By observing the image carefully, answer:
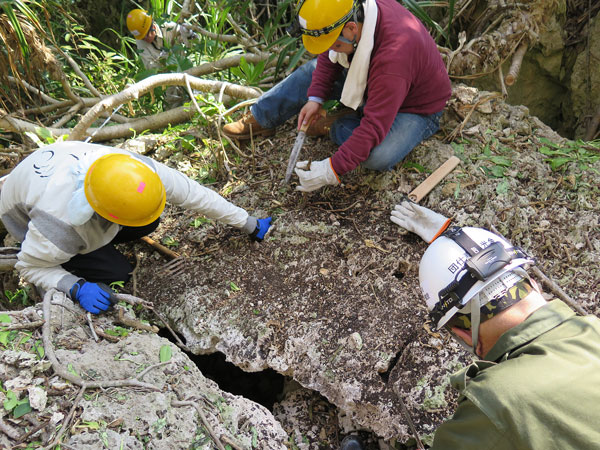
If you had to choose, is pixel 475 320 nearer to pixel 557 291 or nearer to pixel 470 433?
pixel 470 433

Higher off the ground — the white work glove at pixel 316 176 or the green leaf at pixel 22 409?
the white work glove at pixel 316 176

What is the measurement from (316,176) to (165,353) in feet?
3.91

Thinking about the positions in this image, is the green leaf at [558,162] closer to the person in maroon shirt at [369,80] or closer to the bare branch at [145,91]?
the person in maroon shirt at [369,80]

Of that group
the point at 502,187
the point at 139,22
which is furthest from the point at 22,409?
the point at 139,22

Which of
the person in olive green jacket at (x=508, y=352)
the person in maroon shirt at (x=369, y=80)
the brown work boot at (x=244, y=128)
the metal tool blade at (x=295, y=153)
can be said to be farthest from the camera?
the brown work boot at (x=244, y=128)

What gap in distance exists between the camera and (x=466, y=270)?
3.95 feet

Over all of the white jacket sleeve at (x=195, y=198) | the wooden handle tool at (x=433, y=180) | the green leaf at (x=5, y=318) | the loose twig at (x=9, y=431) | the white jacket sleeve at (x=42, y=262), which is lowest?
the white jacket sleeve at (x=42, y=262)

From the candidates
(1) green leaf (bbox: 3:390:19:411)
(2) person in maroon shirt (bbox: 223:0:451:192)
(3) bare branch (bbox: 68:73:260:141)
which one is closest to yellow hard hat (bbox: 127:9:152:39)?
(3) bare branch (bbox: 68:73:260:141)

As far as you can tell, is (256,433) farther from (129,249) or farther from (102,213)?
(129,249)

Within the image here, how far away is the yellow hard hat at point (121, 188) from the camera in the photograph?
1.74 meters

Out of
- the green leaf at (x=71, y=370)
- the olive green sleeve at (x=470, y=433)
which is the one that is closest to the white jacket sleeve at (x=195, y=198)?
the green leaf at (x=71, y=370)

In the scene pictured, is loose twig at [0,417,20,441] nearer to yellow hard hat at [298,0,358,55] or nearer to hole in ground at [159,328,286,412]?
hole in ground at [159,328,286,412]

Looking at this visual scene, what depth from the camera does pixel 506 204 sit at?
→ 7.23 ft

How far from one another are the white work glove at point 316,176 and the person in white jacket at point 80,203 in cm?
47
